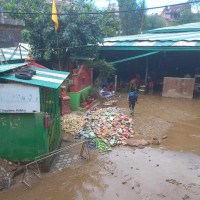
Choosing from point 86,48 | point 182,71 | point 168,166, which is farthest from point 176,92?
point 168,166

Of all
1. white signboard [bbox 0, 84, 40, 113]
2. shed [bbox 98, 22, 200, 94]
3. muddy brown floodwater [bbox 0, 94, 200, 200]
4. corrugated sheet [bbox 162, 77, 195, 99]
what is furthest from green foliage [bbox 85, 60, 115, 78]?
white signboard [bbox 0, 84, 40, 113]

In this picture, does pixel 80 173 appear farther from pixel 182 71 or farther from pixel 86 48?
pixel 182 71

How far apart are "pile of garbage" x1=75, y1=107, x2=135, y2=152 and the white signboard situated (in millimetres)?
2780

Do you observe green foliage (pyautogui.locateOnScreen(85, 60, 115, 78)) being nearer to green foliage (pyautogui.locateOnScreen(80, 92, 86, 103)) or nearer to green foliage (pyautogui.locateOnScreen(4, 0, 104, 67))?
green foliage (pyautogui.locateOnScreen(4, 0, 104, 67))

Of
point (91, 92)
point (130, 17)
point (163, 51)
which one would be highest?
point (130, 17)

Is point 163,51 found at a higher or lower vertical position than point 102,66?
higher

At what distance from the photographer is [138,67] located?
1642 cm

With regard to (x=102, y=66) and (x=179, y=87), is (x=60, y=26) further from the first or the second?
(x=179, y=87)

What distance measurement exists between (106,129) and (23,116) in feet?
11.2

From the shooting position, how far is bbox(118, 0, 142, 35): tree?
30636 millimetres

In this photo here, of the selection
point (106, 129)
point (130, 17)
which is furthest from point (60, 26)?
point (130, 17)

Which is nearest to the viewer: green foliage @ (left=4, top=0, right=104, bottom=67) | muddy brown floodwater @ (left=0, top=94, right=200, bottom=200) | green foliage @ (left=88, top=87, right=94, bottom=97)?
muddy brown floodwater @ (left=0, top=94, right=200, bottom=200)

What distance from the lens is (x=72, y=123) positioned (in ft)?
25.2

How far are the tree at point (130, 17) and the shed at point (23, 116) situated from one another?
98.1 feet
